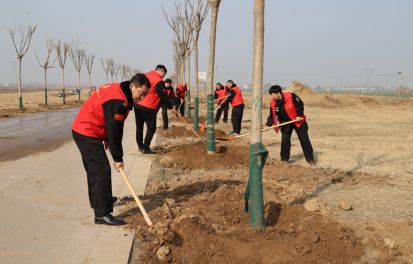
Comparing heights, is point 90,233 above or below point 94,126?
below

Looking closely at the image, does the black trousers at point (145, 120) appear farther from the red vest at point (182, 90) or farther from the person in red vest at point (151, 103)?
the red vest at point (182, 90)

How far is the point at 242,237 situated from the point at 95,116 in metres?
1.91

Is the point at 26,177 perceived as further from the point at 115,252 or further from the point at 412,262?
the point at 412,262

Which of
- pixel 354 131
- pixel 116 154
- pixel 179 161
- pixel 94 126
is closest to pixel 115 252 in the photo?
pixel 116 154

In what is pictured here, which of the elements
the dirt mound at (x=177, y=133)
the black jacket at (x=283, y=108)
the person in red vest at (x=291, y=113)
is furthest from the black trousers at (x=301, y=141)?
the dirt mound at (x=177, y=133)

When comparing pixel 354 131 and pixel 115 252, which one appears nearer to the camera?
pixel 115 252

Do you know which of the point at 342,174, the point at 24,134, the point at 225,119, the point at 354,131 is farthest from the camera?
the point at 225,119

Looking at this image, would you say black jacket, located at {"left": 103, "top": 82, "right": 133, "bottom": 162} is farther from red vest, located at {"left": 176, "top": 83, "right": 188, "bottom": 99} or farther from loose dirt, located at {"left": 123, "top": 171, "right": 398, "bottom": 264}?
red vest, located at {"left": 176, "top": 83, "right": 188, "bottom": 99}

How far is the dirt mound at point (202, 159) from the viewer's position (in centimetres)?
796

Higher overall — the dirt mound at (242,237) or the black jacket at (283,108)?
the black jacket at (283,108)

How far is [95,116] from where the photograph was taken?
4594 millimetres

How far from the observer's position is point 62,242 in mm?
4176

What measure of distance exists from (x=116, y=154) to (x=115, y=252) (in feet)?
3.38

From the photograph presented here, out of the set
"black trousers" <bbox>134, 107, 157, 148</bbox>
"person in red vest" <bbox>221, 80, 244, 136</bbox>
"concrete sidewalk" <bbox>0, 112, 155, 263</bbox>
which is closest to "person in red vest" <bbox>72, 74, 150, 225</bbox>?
"concrete sidewalk" <bbox>0, 112, 155, 263</bbox>
